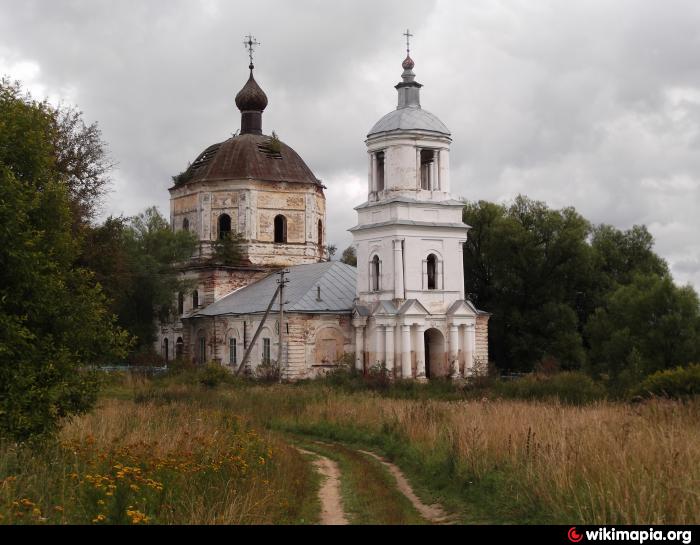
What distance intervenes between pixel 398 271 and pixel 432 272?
189 cm

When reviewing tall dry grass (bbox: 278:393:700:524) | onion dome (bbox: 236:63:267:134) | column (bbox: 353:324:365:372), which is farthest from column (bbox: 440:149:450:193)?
tall dry grass (bbox: 278:393:700:524)

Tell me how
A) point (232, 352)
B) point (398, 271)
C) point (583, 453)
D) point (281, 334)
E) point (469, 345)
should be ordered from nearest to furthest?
point (583, 453) → point (281, 334) → point (398, 271) → point (469, 345) → point (232, 352)

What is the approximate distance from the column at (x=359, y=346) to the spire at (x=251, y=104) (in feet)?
52.0

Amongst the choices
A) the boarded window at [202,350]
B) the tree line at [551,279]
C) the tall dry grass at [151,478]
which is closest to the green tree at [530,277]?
the tree line at [551,279]

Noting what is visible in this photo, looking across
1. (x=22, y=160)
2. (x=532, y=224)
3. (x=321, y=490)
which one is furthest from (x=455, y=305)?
(x=22, y=160)

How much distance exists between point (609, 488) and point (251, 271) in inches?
1440

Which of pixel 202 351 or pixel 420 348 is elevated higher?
pixel 202 351

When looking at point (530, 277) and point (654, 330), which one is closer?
point (654, 330)

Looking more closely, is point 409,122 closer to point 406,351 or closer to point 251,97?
point 406,351

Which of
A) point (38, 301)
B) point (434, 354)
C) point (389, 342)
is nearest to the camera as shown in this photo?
point (38, 301)

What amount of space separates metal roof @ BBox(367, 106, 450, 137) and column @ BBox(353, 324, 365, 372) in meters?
7.62

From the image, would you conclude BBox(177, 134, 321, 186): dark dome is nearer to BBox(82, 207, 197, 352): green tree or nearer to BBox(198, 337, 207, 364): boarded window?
BBox(82, 207, 197, 352): green tree

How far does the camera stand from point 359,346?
36.8m

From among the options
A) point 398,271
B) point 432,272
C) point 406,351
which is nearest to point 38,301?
point 406,351
